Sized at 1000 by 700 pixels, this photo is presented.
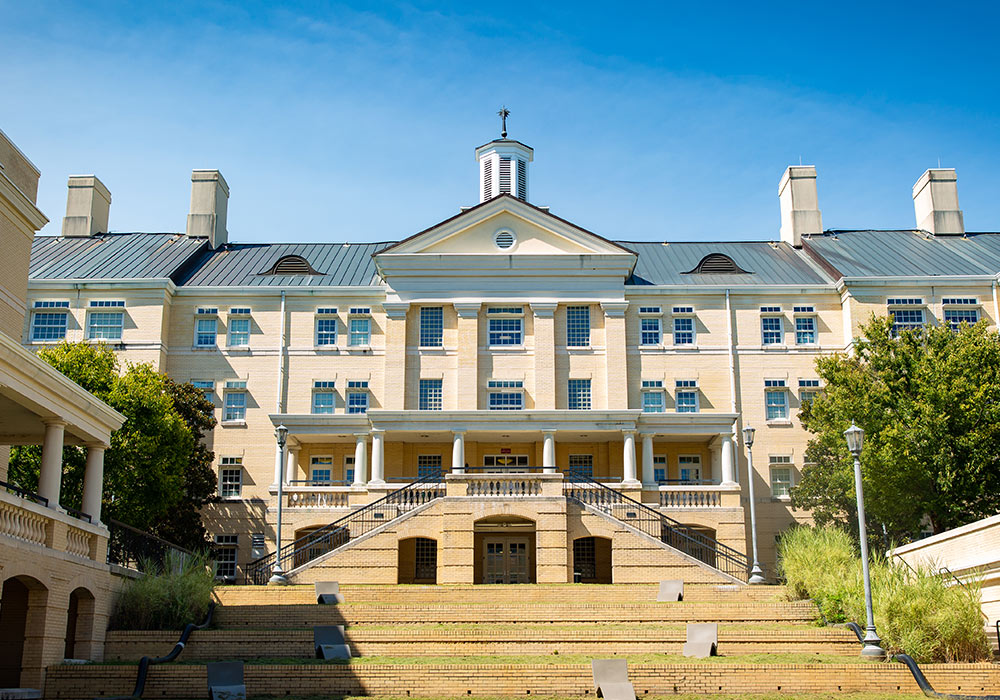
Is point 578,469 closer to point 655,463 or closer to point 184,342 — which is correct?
point 655,463

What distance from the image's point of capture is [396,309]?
46750 millimetres

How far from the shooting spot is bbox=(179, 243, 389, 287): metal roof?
49656 millimetres

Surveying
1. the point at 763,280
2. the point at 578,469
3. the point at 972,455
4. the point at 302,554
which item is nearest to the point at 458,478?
the point at 302,554

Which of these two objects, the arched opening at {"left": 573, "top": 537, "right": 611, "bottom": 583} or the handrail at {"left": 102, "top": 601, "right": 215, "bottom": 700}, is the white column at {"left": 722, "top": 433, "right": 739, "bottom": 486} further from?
the handrail at {"left": 102, "top": 601, "right": 215, "bottom": 700}

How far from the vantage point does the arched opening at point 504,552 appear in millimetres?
39906

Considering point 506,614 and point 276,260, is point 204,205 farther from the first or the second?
point 506,614

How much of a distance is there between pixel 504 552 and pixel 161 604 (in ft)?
54.5

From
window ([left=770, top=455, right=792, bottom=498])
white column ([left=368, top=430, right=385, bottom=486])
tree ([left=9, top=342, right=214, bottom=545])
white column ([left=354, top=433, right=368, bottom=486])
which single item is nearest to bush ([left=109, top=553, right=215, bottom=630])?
tree ([left=9, top=342, right=214, bottom=545])

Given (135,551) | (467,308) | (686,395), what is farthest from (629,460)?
(135,551)

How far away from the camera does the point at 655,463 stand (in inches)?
1817

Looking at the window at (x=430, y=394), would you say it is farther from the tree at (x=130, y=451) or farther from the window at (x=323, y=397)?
the tree at (x=130, y=451)

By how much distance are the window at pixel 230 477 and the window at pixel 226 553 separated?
1835mm

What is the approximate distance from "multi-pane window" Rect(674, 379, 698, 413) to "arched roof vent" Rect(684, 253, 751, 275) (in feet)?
18.8

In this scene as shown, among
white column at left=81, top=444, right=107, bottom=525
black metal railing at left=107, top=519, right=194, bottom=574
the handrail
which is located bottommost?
the handrail
